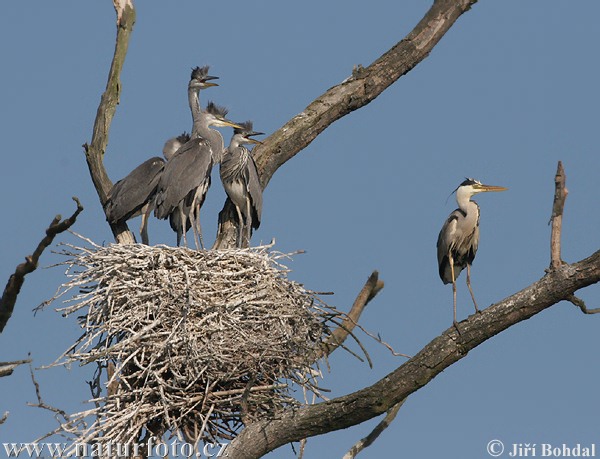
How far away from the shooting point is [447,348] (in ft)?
18.1

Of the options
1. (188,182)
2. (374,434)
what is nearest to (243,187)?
(188,182)

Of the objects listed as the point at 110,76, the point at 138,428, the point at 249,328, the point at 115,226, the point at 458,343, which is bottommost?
the point at 458,343

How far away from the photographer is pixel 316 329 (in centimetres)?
757

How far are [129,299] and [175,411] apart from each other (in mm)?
824

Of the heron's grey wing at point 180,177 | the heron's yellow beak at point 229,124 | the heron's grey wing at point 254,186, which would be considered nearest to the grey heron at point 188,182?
the heron's grey wing at point 180,177

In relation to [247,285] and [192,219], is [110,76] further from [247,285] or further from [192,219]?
[247,285]

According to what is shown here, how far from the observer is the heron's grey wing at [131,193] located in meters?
8.55

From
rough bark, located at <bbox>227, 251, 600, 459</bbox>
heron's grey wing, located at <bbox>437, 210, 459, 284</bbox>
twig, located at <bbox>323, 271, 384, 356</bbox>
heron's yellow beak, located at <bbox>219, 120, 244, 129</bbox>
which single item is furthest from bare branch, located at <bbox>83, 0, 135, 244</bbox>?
rough bark, located at <bbox>227, 251, 600, 459</bbox>

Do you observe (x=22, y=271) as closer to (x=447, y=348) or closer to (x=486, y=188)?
(x=447, y=348)

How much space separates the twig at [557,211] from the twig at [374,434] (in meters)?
1.89

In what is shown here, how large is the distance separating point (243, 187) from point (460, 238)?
1.87m

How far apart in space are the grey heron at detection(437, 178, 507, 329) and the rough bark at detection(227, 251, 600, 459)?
2992 millimetres

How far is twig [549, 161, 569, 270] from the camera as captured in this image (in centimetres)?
539

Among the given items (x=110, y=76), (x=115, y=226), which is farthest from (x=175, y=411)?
(x=110, y=76)
